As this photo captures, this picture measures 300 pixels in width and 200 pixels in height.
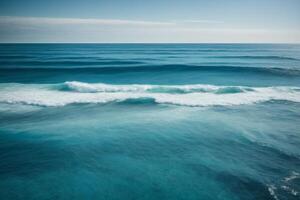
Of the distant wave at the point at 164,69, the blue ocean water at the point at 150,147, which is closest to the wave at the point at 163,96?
the blue ocean water at the point at 150,147

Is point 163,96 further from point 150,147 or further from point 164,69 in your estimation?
point 164,69

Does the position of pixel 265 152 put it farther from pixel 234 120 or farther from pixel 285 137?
pixel 234 120

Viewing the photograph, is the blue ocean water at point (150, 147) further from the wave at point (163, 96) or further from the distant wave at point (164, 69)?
the distant wave at point (164, 69)

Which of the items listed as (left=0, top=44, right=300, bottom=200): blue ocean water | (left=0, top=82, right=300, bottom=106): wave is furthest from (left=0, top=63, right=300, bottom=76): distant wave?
(left=0, top=44, right=300, bottom=200): blue ocean water

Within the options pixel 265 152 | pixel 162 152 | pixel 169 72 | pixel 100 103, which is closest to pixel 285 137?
pixel 265 152

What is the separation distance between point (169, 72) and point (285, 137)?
20596mm

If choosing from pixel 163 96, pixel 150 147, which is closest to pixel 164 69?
pixel 163 96

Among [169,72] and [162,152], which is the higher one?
[169,72]

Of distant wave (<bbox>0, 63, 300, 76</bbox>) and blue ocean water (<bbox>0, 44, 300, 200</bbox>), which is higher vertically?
distant wave (<bbox>0, 63, 300, 76</bbox>)

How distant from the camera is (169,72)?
2817 centimetres

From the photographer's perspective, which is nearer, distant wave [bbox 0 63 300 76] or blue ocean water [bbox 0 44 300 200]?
blue ocean water [bbox 0 44 300 200]

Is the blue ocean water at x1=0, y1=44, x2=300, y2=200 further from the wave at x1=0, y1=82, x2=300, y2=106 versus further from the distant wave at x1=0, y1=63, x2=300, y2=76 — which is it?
the distant wave at x1=0, y1=63, x2=300, y2=76

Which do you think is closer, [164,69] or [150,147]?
[150,147]

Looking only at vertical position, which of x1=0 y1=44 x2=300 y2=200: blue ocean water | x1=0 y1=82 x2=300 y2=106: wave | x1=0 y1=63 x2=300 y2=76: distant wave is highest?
x1=0 y1=63 x2=300 y2=76: distant wave
